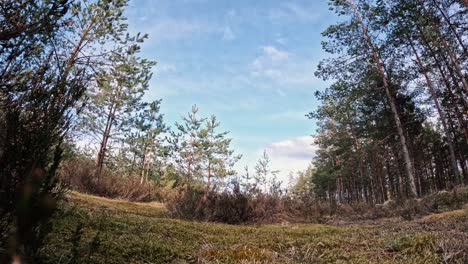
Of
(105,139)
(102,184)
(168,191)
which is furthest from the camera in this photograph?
(105,139)

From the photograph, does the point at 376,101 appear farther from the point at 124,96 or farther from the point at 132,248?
the point at 132,248

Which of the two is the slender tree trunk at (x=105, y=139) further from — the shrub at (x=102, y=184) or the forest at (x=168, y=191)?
the shrub at (x=102, y=184)

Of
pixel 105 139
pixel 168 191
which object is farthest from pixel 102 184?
pixel 105 139

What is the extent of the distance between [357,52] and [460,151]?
66.0 feet

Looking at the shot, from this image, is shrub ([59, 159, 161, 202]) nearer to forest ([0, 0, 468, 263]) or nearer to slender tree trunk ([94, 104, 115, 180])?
forest ([0, 0, 468, 263])

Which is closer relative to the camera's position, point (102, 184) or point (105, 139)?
point (102, 184)

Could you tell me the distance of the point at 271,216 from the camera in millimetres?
8289

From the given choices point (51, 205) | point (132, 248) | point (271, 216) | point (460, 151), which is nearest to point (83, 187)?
point (271, 216)

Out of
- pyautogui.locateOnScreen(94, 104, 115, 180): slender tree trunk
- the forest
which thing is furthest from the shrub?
pyautogui.locateOnScreen(94, 104, 115, 180): slender tree trunk

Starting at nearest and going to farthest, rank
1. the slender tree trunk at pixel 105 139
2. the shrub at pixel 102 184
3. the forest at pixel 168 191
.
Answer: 1. the forest at pixel 168 191
2. the shrub at pixel 102 184
3. the slender tree trunk at pixel 105 139

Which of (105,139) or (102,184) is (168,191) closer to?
(102,184)

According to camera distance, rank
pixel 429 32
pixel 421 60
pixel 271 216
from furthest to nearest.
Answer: pixel 421 60 → pixel 429 32 → pixel 271 216

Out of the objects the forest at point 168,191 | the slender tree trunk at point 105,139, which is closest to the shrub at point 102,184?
the forest at point 168,191

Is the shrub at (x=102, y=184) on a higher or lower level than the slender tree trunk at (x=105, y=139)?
lower
